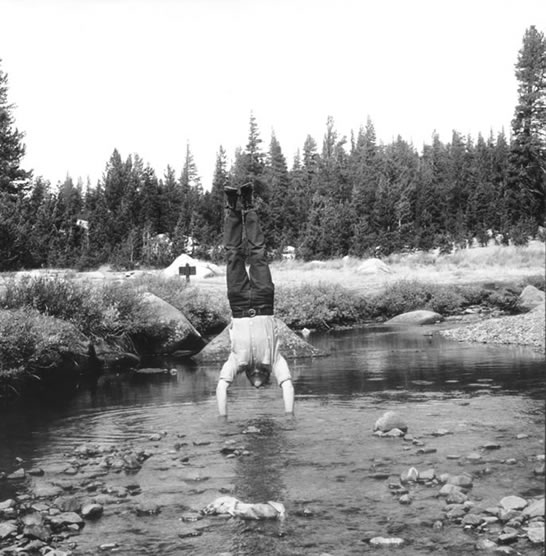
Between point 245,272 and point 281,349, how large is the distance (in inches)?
471

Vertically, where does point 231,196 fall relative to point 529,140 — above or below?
below

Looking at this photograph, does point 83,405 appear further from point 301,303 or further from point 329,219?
point 329,219

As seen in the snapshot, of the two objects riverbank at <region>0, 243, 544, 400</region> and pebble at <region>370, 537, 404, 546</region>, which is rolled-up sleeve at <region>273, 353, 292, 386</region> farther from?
riverbank at <region>0, 243, 544, 400</region>

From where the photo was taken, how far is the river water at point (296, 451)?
279 inches

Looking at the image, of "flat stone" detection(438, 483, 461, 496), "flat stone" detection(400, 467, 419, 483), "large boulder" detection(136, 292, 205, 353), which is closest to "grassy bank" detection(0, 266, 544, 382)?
"large boulder" detection(136, 292, 205, 353)

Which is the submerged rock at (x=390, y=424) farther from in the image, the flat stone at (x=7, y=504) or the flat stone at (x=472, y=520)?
the flat stone at (x=7, y=504)

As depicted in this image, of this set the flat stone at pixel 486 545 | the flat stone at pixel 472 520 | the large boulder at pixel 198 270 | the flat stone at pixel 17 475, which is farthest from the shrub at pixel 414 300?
the flat stone at pixel 486 545

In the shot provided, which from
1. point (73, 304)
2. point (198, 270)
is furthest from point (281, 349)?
point (198, 270)

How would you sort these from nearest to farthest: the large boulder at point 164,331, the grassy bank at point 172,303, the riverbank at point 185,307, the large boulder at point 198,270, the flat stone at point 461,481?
the flat stone at point 461,481
the grassy bank at point 172,303
the riverbank at point 185,307
the large boulder at point 164,331
the large boulder at point 198,270

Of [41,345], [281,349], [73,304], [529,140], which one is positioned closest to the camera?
[41,345]

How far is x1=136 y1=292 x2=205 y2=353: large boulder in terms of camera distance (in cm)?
2284

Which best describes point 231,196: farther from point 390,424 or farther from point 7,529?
point 7,529

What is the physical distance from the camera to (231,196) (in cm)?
1020

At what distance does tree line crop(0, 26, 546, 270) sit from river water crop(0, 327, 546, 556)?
1359 inches
